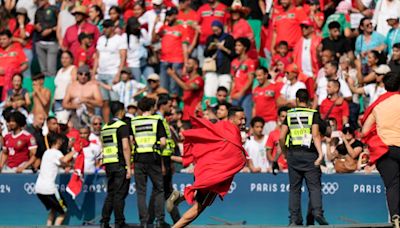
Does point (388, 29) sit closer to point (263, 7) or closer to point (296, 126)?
point (263, 7)

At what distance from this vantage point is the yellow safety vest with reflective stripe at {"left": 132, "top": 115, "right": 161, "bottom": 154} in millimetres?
18859

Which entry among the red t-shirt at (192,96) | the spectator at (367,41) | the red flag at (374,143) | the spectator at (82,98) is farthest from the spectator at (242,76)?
the red flag at (374,143)

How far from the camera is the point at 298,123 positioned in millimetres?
18250

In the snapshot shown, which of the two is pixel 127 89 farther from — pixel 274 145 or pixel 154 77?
pixel 274 145

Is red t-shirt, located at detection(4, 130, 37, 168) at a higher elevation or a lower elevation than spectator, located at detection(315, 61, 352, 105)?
lower

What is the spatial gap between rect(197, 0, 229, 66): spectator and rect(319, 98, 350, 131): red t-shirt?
4.25 meters

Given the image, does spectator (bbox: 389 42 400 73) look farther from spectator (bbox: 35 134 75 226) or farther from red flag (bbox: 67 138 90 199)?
spectator (bbox: 35 134 75 226)

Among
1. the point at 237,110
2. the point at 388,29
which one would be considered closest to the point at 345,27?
the point at 388,29

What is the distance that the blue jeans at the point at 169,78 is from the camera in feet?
81.9

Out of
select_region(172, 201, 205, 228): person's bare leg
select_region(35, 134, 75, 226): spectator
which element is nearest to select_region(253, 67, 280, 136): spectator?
select_region(35, 134, 75, 226): spectator

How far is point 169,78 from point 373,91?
4.96 m

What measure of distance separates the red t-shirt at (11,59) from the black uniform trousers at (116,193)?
23.5 feet

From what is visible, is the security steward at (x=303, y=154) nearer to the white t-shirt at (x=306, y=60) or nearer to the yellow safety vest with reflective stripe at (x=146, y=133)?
the yellow safety vest with reflective stripe at (x=146, y=133)

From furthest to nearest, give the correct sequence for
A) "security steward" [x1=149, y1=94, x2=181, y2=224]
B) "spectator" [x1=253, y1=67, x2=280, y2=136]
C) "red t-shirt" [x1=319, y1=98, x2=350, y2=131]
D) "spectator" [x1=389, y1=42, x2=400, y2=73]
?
"spectator" [x1=253, y1=67, x2=280, y2=136]
"spectator" [x1=389, y1=42, x2=400, y2=73]
"red t-shirt" [x1=319, y1=98, x2=350, y2=131]
"security steward" [x1=149, y1=94, x2=181, y2=224]
